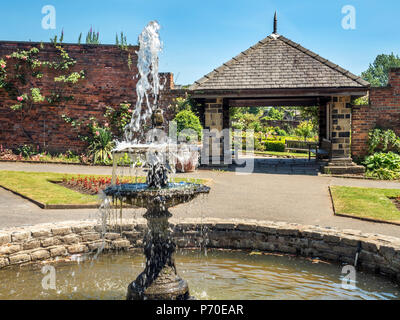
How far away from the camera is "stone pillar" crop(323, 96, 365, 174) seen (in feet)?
50.0

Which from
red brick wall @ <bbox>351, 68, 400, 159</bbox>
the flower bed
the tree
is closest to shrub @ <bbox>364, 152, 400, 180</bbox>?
red brick wall @ <bbox>351, 68, 400, 159</bbox>

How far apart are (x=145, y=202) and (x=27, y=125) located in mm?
14595

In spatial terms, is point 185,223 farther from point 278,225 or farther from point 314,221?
point 314,221

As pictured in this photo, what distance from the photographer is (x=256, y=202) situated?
33.9 ft

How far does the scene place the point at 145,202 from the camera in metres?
5.28

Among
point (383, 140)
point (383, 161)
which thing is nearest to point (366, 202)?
point (383, 161)

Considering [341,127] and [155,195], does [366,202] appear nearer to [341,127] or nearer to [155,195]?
[341,127]

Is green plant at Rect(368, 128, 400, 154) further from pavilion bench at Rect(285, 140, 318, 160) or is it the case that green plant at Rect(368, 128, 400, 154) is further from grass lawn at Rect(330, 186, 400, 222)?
pavilion bench at Rect(285, 140, 318, 160)

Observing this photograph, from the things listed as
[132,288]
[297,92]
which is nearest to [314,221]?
[132,288]

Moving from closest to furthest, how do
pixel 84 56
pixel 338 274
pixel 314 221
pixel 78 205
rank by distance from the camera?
pixel 338 274
pixel 314 221
pixel 78 205
pixel 84 56

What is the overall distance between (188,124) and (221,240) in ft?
27.8

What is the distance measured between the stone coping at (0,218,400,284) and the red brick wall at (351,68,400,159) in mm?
9988

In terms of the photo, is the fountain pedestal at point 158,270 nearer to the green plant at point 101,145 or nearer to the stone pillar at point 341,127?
the stone pillar at point 341,127

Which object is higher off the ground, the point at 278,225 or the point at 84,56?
the point at 84,56
